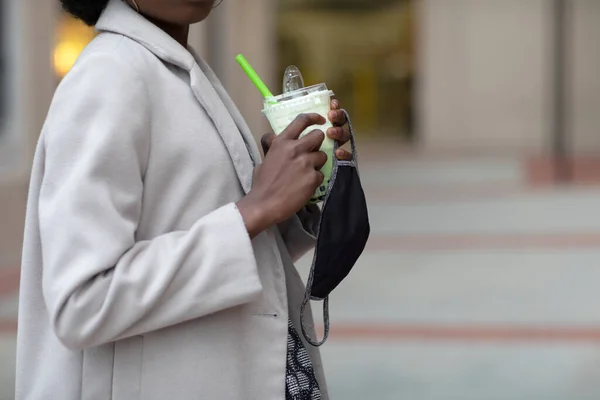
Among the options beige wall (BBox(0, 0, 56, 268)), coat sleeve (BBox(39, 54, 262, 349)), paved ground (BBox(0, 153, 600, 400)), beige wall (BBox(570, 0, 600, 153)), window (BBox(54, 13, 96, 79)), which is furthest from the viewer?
beige wall (BBox(570, 0, 600, 153))

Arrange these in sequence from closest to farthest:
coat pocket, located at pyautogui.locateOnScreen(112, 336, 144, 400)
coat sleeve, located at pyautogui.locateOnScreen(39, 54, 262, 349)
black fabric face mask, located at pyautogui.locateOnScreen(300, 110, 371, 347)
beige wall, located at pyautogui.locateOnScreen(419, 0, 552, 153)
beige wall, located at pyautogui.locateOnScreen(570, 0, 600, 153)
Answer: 1. coat sleeve, located at pyautogui.locateOnScreen(39, 54, 262, 349)
2. coat pocket, located at pyautogui.locateOnScreen(112, 336, 144, 400)
3. black fabric face mask, located at pyautogui.locateOnScreen(300, 110, 371, 347)
4. beige wall, located at pyautogui.locateOnScreen(570, 0, 600, 153)
5. beige wall, located at pyautogui.locateOnScreen(419, 0, 552, 153)

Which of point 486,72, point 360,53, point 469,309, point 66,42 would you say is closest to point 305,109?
point 469,309

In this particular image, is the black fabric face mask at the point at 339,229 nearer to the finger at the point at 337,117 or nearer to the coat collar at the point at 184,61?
the finger at the point at 337,117

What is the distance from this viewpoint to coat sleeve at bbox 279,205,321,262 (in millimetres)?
1963

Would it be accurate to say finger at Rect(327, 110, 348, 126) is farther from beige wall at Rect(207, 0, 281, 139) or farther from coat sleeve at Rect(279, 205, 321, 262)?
beige wall at Rect(207, 0, 281, 139)

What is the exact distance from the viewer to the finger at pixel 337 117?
66.8 inches

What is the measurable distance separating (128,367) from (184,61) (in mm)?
520

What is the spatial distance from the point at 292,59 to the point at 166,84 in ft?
82.8

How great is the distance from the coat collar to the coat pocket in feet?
1.05

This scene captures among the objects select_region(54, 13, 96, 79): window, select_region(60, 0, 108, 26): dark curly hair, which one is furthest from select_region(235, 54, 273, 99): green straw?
select_region(54, 13, 96, 79): window

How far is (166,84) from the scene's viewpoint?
5.26ft

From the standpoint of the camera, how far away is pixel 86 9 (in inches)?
70.4

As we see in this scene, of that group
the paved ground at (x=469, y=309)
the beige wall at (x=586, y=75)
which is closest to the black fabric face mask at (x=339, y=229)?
the paved ground at (x=469, y=309)

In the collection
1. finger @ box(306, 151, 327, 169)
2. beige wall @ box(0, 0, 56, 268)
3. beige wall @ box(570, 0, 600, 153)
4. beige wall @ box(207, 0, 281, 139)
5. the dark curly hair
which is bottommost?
beige wall @ box(570, 0, 600, 153)
